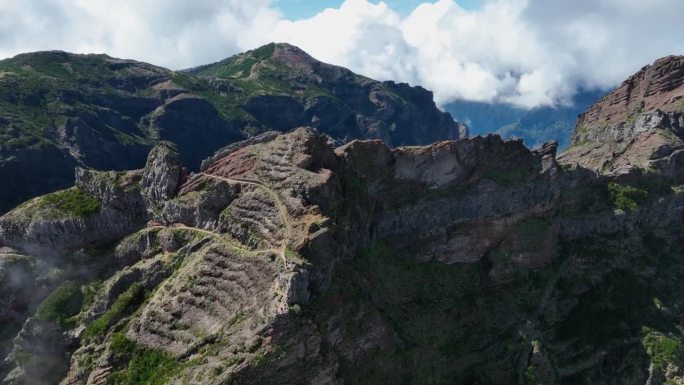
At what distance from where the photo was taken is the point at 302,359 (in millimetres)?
61844

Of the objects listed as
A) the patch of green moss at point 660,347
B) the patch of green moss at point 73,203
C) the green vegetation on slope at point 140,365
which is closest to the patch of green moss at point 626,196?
the patch of green moss at point 660,347

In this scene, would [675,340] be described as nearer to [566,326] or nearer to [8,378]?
[566,326]

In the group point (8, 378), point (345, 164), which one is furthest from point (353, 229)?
point (8, 378)

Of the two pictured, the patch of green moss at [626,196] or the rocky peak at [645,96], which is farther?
the rocky peak at [645,96]

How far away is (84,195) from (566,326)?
78711mm

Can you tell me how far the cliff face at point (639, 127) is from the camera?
12131cm

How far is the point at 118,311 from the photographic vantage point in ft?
244

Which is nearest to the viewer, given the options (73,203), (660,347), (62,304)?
(62,304)

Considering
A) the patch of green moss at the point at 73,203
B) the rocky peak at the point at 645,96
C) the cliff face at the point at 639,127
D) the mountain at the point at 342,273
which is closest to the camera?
the mountain at the point at 342,273

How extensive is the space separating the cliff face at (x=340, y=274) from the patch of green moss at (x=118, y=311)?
27 centimetres

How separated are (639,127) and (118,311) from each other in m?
125

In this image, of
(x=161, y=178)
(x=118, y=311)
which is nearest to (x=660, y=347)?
(x=118, y=311)

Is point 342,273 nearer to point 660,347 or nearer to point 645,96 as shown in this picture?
point 660,347

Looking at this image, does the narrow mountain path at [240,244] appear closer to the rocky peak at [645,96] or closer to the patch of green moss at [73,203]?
the patch of green moss at [73,203]
